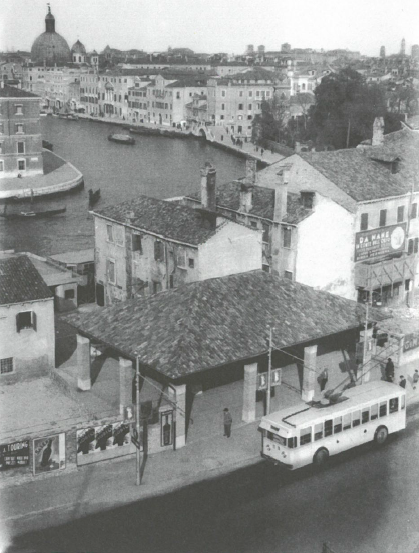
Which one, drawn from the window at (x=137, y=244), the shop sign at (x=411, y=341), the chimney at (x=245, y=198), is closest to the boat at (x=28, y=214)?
the window at (x=137, y=244)

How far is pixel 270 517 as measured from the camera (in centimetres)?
2391

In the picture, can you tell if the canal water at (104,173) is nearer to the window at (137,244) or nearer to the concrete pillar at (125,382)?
the window at (137,244)

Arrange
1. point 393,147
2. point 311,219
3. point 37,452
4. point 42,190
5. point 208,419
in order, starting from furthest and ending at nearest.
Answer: point 42,190
point 393,147
point 311,219
point 208,419
point 37,452

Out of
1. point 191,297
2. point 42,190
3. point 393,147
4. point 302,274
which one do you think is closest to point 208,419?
point 191,297

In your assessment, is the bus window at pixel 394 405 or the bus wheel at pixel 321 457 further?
the bus window at pixel 394 405

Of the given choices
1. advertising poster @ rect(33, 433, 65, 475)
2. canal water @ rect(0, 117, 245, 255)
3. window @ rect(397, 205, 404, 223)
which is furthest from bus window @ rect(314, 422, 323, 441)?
canal water @ rect(0, 117, 245, 255)

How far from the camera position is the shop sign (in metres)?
37.2

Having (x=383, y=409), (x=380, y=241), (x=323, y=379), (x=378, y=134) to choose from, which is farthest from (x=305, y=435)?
(x=378, y=134)

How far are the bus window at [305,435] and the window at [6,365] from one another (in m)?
14.1

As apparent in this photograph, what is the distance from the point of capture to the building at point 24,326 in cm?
3450

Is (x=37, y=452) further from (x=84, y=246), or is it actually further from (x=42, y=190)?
(x=42, y=190)

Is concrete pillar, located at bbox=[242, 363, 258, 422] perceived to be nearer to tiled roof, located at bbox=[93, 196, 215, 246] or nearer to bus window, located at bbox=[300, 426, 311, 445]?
bus window, located at bbox=[300, 426, 311, 445]

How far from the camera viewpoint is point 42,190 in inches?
3620

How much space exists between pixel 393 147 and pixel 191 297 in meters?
25.0
